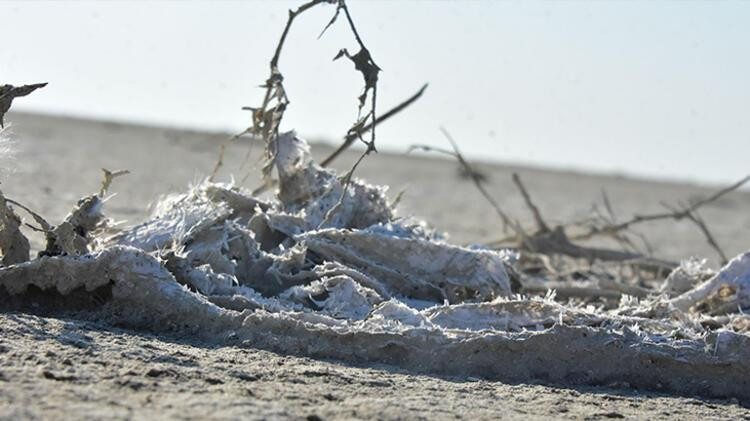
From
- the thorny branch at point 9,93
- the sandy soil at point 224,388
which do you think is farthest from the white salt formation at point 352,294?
the thorny branch at point 9,93

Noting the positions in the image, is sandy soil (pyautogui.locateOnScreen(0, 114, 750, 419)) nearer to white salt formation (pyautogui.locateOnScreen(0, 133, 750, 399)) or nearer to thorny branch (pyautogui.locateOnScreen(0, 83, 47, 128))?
white salt formation (pyautogui.locateOnScreen(0, 133, 750, 399))

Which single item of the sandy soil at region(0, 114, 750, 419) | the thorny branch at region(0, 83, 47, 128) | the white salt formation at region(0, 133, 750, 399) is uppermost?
the thorny branch at region(0, 83, 47, 128)

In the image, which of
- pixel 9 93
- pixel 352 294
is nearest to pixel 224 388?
pixel 352 294

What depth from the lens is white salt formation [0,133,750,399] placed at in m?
3.62

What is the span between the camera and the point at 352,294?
4020mm

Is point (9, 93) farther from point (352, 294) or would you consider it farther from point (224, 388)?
point (224, 388)

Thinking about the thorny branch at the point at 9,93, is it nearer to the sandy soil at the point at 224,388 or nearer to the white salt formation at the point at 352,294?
the white salt formation at the point at 352,294

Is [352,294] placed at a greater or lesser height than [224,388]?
greater

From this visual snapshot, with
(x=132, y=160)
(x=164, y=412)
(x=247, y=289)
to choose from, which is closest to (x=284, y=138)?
(x=247, y=289)

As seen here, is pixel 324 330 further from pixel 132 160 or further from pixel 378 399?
pixel 132 160

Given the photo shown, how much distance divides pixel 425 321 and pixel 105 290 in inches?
42.1

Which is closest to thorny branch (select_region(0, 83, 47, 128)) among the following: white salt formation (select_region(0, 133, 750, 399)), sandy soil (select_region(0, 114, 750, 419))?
white salt formation (select_region(0, 133, 750, 399))

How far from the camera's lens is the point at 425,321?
374 cm

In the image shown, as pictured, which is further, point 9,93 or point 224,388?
point 9,93
